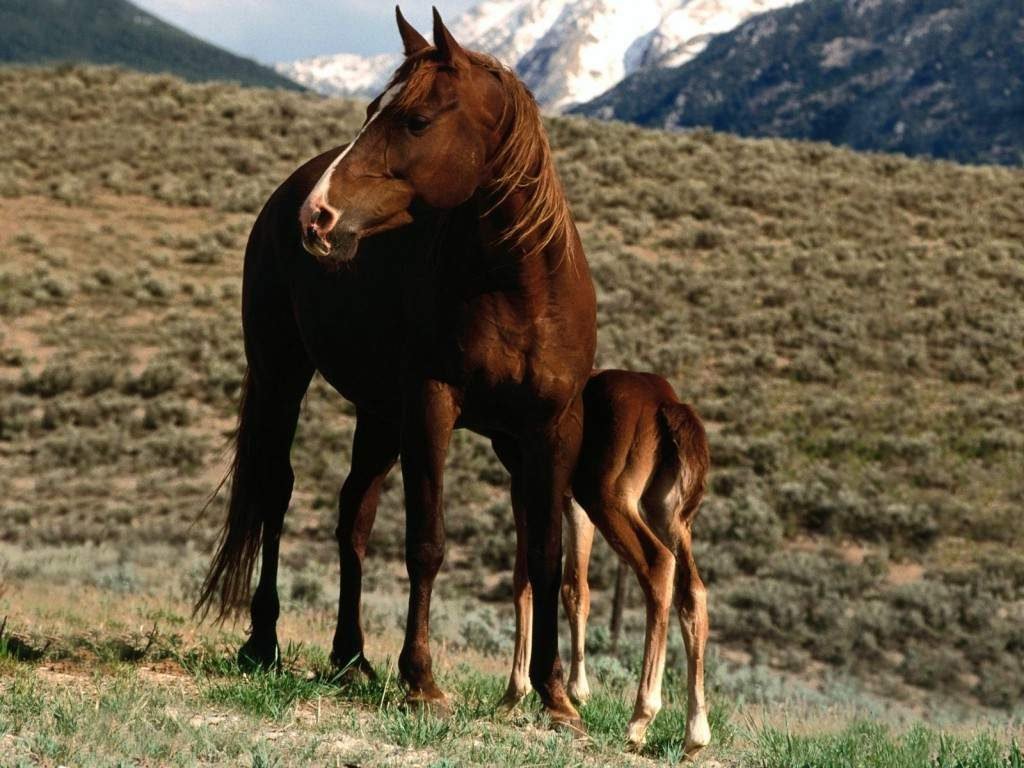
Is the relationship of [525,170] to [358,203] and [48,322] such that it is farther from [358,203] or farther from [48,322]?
[48,322]

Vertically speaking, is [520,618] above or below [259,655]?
above

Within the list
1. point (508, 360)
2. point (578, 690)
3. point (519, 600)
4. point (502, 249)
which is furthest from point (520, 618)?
point (502, 249)

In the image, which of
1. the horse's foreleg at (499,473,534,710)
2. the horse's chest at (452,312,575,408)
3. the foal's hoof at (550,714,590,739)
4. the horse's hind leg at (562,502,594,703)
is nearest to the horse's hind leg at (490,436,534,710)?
the horse's foreleg at (499,473,534,710)

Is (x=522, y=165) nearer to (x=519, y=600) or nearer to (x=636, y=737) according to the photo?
(x=519, y=600)

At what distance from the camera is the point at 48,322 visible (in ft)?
83.9

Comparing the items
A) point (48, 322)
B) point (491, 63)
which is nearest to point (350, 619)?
point (491, 63)

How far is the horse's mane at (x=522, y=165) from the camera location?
193 inches

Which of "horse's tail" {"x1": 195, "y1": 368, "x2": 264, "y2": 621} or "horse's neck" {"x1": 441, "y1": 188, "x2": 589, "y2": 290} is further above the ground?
"horse's neck" {"x1": 441, "y1": 188, "x2": 589, "y2": 290}

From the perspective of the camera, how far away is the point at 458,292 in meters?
4.99

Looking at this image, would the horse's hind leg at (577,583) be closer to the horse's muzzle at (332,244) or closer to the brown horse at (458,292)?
the brown horse at (458,292)

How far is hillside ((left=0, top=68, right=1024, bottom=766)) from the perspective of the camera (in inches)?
523

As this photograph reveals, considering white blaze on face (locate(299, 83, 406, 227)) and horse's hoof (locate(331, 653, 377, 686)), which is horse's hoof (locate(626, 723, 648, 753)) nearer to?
horse's hoof (locate(331, 653, 377, 686))

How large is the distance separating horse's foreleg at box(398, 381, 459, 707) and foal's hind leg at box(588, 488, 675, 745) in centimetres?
70

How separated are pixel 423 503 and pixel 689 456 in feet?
3.71
